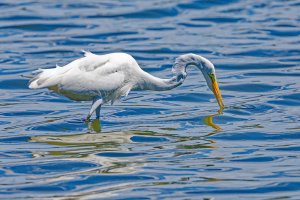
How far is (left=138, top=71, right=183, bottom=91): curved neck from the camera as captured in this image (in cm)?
1413

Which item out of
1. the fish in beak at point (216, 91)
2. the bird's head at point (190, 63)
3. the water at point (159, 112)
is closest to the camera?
the water at point (159, 112)

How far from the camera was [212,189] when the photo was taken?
10305mm

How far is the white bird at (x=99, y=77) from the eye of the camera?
13.5 metres

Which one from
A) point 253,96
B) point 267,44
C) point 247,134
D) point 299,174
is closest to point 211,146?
point 247,134

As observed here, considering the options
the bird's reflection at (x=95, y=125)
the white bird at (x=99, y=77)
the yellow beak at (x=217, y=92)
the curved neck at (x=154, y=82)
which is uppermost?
the white bird at (x=99, y=77)

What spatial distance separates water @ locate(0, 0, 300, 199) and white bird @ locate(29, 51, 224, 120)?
47 cm

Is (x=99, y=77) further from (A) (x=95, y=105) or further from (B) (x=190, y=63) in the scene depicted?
(B) (x=190, y=63)

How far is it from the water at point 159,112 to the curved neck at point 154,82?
480 mm

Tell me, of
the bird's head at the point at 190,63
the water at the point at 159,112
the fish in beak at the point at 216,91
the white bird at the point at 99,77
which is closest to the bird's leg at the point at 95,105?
the white bird at the point at 99,77

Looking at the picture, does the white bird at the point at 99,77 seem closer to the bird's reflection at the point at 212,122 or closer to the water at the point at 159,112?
the water at the point at 159,112

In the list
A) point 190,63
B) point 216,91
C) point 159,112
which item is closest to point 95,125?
point 159,112

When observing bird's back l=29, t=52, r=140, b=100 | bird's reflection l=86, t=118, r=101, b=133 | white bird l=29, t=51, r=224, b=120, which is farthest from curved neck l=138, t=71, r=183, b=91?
bird's reflection l=86, t=118, r=101, b=133

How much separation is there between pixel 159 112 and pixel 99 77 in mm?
1713

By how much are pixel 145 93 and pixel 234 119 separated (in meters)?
2.64
